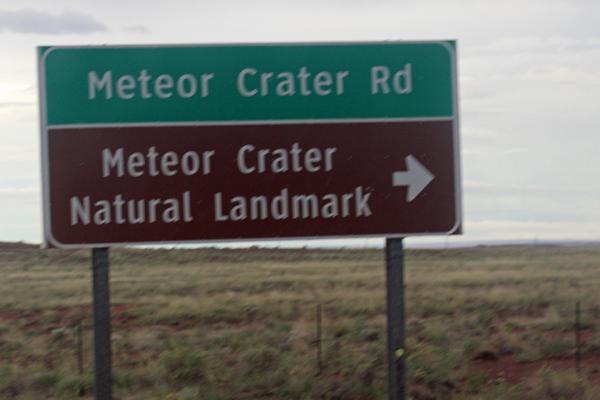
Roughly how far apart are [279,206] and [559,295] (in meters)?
19.8

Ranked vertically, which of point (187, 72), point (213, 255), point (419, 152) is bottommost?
point (213, 255)

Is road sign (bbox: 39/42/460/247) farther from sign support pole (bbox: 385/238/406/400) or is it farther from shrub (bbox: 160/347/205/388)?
shrub (bbox: 160/347/205/388)

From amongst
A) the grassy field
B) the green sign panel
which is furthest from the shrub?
the green sign panel

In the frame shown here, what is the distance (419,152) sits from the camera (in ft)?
18.7

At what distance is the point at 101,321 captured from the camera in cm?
545

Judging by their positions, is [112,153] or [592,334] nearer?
[112,153]

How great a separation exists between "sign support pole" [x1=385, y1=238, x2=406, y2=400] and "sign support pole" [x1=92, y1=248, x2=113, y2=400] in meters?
2.65

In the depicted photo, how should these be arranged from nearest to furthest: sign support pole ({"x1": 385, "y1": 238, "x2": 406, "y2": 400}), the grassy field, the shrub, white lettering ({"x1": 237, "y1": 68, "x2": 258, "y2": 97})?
1. white lettering ({"x1": 237, "y1": 68, "x2": 258, "y2": 97})
2. sign support pole ({"x1": 385, "y1": 238, "x2": 406, "y2": 400})
3. the grassy field
4. the shrub

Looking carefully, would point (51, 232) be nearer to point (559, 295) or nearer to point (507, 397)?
point (507, 397)

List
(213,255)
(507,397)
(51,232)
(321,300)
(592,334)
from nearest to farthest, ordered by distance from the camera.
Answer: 1. (51,232)
2. (507,397)
3. (592,334)
4. (321,300)
5. (213,255)

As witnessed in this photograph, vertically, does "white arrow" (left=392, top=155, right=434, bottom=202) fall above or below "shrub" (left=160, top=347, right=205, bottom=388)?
above

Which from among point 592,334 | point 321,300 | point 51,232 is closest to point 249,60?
point 51,232

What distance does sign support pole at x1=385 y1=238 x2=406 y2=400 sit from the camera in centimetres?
575

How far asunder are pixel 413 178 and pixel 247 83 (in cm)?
181
